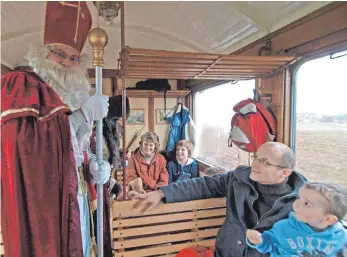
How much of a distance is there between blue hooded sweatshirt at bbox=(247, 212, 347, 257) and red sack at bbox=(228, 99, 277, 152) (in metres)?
0.80

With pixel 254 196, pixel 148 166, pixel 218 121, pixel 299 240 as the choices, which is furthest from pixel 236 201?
pixel 218 121

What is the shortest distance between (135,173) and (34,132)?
5.18ft

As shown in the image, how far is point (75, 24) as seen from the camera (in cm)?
125

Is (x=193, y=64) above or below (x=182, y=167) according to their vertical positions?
above

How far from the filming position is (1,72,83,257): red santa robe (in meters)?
1.03

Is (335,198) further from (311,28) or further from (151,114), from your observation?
(151,114)

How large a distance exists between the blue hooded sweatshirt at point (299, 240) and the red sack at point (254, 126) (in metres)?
0.80

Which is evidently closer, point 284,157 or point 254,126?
point 284,157

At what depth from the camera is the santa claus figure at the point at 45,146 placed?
1030mm

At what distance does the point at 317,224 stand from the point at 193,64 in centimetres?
110

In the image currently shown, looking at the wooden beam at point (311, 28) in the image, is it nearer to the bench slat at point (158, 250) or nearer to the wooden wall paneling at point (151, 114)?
the bench slat at point (158, 250)

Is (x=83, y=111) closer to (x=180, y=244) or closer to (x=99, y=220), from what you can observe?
(x=99, y=220)

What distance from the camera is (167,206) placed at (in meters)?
1.42

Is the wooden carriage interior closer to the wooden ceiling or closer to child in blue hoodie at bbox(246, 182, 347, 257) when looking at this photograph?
the wooden ceiling
